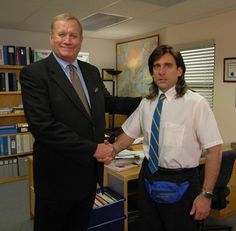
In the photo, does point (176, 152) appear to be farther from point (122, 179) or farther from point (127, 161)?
point (127, 161)

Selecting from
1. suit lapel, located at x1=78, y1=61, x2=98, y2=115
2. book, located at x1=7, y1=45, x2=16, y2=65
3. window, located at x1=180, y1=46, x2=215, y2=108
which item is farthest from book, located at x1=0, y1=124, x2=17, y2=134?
suit lapel, located at x1=78, y1=61, x2=98, y2=115

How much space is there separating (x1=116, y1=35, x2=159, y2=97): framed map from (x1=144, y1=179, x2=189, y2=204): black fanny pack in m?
3.81

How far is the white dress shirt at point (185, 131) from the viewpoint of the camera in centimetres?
145

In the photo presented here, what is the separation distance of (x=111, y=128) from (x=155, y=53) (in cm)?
409

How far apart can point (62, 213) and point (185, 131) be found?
84 cm

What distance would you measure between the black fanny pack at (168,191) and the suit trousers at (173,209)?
21 mm

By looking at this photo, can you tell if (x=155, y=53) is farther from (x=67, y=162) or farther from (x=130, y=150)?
(x=130, y=150)

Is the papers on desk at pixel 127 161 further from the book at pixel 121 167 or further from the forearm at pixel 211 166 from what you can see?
the forearm at pixel 211 166

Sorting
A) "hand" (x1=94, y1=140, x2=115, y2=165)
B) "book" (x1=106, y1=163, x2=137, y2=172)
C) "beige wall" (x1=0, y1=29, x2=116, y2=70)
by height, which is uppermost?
"beige wall" (x1=0, y1=29, x2=116, y2=70)

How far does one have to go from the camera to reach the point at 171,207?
1485 mm

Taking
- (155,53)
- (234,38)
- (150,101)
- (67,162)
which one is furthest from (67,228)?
(234,38)

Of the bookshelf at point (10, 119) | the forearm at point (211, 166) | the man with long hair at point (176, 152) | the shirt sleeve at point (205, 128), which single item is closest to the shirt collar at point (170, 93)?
the man with long hair at point (176, 152)

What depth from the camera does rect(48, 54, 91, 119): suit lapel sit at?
146cm

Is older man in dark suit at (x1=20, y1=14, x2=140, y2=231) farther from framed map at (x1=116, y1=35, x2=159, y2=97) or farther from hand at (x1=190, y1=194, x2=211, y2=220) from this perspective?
framed map at (x1=116, y1=35, x2=159, y2=97)
